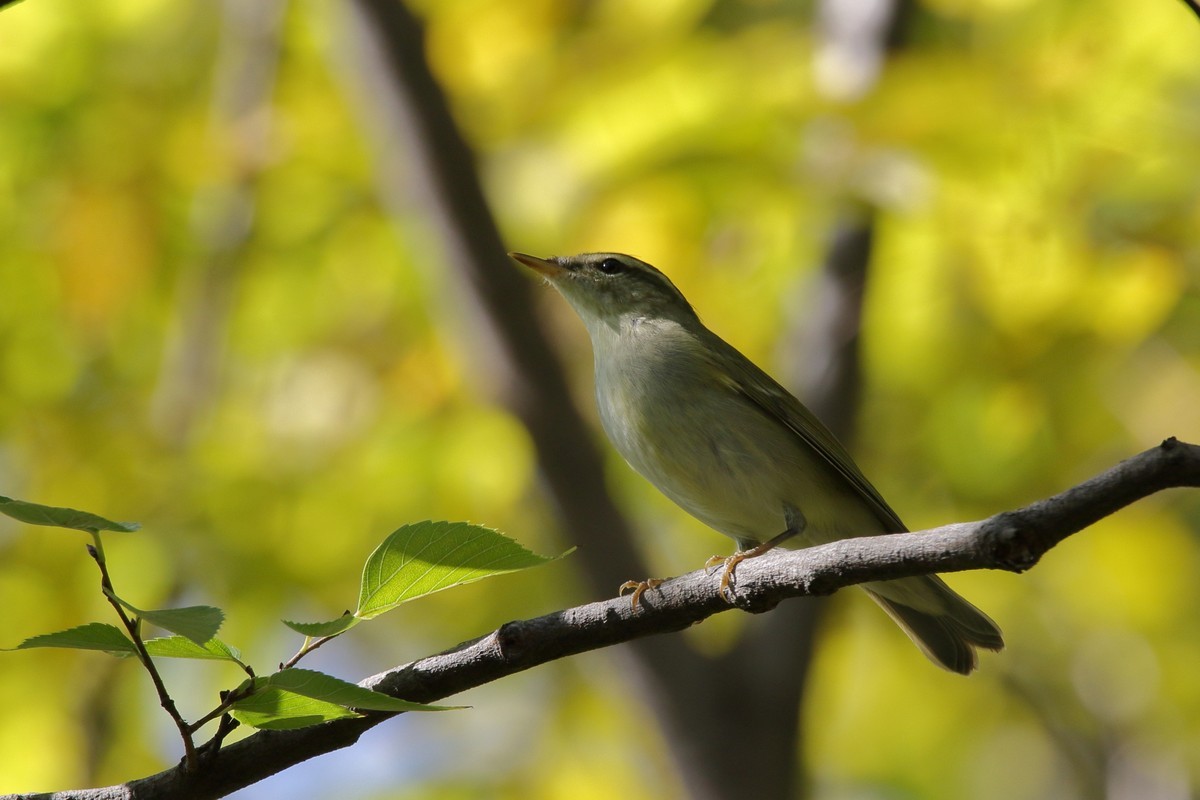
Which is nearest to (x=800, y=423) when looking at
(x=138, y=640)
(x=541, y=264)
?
(x=541, y=264)

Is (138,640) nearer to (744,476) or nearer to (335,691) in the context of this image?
(335,691)

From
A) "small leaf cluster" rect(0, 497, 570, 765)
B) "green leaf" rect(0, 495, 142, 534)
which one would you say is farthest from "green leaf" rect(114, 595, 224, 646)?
"green leaf" rect(0, 495, 142, 534)

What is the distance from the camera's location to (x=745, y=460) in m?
3.90

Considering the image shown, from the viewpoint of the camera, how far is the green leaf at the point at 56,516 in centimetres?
162

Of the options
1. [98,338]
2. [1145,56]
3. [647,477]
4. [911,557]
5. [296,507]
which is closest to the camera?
[911,557]

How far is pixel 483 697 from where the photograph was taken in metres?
7.70

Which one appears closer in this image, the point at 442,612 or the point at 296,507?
the point at 296,507

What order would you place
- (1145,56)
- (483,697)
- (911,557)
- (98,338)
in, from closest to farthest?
(911,557)
(1145,56)
(98,338)
(483,697)

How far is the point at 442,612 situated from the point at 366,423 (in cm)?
148

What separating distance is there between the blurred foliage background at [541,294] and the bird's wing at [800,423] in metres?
0.74

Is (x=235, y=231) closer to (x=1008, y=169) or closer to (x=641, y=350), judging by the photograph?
(x=641, y=350)

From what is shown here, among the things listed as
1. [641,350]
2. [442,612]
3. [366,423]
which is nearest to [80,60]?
[366,423]

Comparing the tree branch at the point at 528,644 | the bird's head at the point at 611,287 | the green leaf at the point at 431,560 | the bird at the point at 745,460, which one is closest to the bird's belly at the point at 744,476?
the bird at the point at 745,460

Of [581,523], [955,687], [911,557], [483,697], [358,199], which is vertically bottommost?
[911,557]
